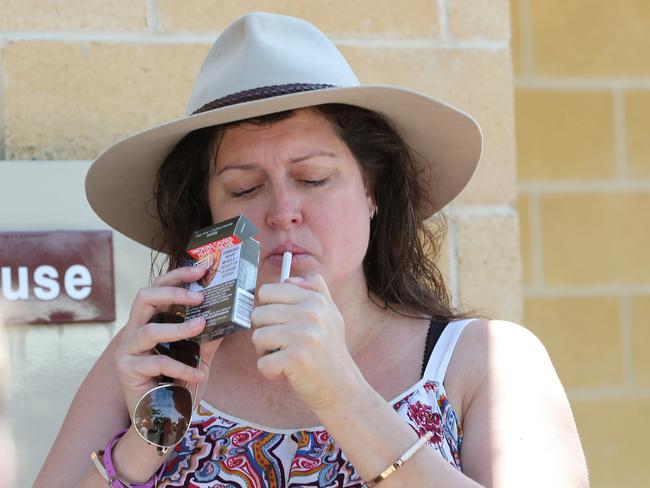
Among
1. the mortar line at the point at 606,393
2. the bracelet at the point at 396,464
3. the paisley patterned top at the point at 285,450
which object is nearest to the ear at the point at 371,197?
the paisley patterned top at the point at 285,450

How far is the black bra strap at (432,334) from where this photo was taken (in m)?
2.04

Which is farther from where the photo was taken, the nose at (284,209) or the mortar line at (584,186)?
the mortar line at (584,186)

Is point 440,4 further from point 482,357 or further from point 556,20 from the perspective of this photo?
point 482,357

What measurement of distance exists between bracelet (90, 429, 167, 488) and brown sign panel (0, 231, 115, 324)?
0.73 m

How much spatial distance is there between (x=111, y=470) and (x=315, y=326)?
1.51 feet

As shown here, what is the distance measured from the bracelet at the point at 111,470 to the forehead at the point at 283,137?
516 mm

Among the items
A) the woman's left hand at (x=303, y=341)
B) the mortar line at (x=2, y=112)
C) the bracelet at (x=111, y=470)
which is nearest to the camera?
the woman's left hand at (x=303, y=341)

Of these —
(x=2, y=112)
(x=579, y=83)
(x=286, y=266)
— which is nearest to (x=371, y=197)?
(x=286, y=266)

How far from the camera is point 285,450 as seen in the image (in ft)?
6.41

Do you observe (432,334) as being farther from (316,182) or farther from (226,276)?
(226,276)

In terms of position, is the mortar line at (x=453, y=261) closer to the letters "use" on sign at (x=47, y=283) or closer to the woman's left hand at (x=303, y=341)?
the letters "use" on sign at (x=47, y=283)

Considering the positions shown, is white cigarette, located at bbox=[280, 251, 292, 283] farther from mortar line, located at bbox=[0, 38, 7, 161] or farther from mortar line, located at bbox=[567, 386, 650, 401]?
mortar line, located at bbox=[567, 386, 650, 401]

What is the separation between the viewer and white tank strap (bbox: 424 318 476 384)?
200cm

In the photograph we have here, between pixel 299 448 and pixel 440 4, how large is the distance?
1.37m
